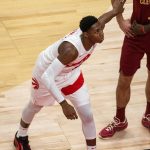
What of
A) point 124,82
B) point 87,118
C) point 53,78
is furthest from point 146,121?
point 53,78

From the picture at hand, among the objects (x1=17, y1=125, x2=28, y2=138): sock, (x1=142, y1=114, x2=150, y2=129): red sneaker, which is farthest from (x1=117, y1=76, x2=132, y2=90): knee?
(x1=17, y1=125, x2=28, y2=138): sock

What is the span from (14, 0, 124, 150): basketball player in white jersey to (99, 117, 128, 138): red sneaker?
0.42m

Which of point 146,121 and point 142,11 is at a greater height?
point 142,11

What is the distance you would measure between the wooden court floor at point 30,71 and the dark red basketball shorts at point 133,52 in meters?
0.67

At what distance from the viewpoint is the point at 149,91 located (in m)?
3.83

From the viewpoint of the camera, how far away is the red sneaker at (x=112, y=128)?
387cm

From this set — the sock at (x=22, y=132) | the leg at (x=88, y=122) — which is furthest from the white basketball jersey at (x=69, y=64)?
the sock at (x=22, y=132)

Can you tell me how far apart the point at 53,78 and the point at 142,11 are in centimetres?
89

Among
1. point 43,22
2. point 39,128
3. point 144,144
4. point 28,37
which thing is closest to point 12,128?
point 39,128

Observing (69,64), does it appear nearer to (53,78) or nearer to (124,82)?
(53,78)

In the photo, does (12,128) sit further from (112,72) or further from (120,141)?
(112,72)

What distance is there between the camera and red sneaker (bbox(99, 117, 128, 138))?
387 cm

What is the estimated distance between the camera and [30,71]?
4.84 m

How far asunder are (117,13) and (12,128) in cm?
144
